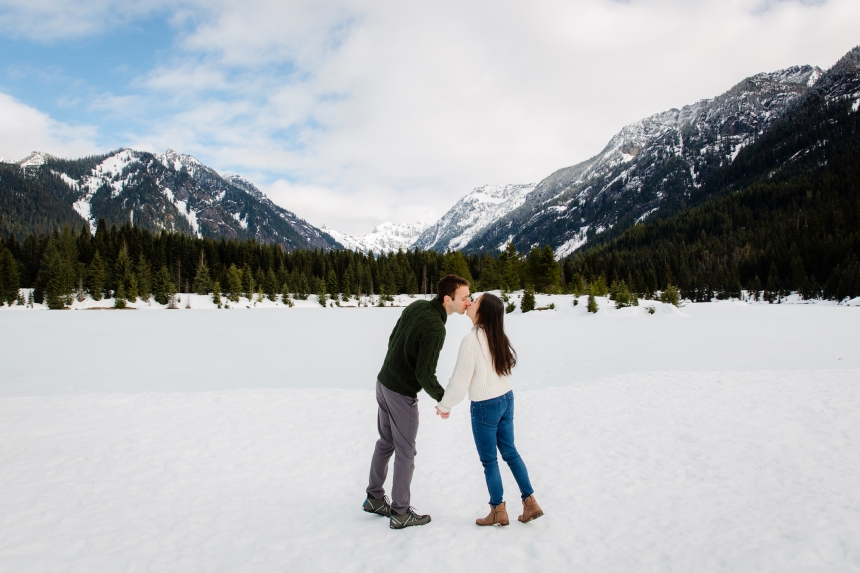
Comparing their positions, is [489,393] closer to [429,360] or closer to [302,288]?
[429,360]

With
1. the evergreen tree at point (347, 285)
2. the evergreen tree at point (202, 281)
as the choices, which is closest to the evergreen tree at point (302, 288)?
the evergreen tree at point (347, 285)

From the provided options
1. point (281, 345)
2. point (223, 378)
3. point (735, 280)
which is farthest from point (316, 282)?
point (735, 280)

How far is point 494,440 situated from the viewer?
4090 mm

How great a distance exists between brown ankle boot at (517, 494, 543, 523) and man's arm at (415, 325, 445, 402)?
4.74 feet

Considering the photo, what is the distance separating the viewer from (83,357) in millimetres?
17047

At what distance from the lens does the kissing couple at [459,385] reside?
4016 mm

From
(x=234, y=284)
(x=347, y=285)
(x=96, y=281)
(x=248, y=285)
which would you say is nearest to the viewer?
(x=96, y=281)

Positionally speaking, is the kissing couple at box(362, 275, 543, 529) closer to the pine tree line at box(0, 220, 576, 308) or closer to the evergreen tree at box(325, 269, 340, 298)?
the pine tree line at box(0, 220, 576, 308)

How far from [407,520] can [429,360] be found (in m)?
1.70

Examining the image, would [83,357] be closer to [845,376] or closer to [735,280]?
[845,376]

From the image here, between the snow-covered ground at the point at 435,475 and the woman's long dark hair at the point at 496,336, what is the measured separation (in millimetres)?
1605

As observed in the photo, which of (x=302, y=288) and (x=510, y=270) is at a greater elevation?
(x=510, y=270)

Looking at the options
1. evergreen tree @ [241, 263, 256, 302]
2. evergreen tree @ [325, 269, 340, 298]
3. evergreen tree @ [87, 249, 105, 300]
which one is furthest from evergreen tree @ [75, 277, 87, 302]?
evergreen tree @ [325, 269, 340, 298]

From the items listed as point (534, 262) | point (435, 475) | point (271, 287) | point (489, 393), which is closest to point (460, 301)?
point (489, 393)
